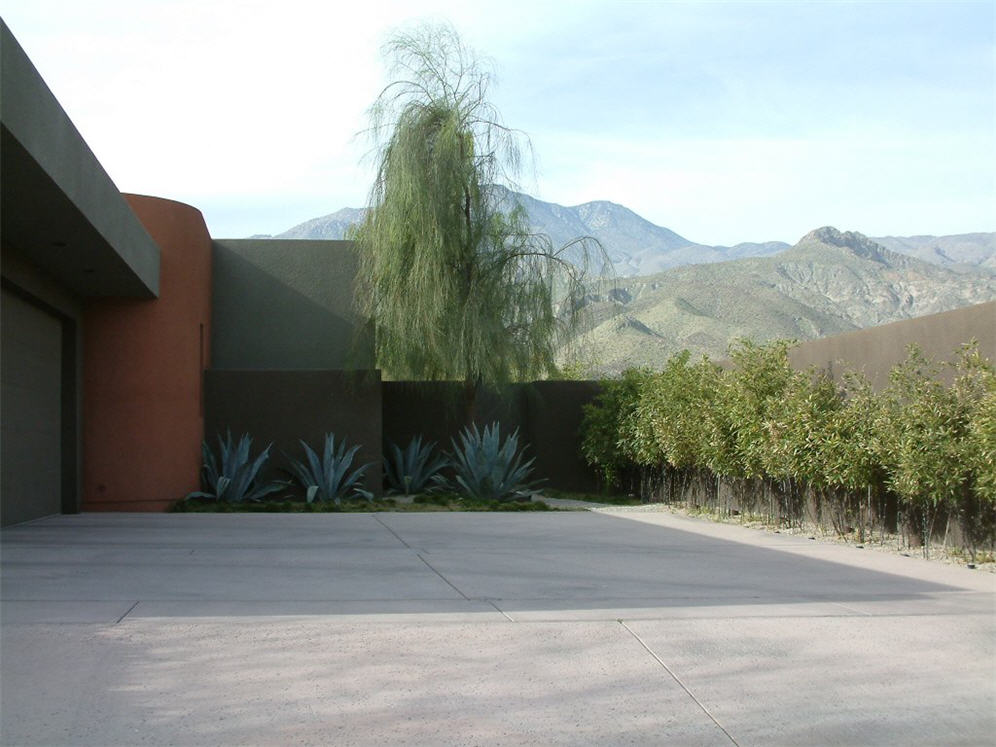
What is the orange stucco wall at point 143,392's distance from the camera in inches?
506

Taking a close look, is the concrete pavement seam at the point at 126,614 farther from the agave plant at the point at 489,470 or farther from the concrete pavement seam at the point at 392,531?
the agave plant at the point at 489,470

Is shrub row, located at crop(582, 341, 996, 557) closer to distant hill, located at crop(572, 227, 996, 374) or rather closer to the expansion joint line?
the expansion joint line

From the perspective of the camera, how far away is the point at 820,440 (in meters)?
9.79

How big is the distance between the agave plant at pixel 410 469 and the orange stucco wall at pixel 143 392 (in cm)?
301

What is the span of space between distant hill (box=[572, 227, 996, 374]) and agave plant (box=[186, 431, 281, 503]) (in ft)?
104

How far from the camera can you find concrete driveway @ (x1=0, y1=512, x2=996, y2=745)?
3969mm

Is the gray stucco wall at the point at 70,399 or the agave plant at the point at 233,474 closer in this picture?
the gray stucco wall at the point at 70,399

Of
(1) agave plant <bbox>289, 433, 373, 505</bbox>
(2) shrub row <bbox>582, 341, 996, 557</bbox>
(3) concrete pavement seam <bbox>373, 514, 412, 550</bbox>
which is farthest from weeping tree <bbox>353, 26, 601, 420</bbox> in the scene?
(3) concrete pavement seam <bbox>373, 514, 412, 550</bbox>

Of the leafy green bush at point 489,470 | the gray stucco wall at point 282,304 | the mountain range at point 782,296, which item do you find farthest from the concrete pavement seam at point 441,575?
the mountain range at point 782,296

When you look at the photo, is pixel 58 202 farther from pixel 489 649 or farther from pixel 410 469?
pixel 410 469

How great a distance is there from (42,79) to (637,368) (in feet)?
34.5

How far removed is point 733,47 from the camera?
1104cm

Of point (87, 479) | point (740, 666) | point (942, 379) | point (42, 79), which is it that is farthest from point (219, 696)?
point (87, 479)

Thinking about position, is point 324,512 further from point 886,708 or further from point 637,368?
point 886,708
